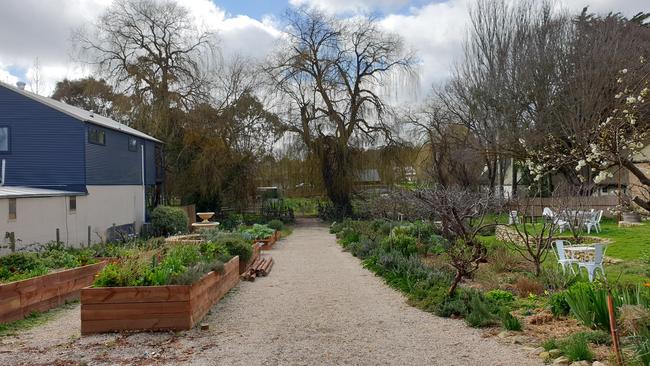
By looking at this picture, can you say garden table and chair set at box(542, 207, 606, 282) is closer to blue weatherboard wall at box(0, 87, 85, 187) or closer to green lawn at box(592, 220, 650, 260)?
green lawn at box(592, 220, 650, 260)

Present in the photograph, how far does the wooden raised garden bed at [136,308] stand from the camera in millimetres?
7332

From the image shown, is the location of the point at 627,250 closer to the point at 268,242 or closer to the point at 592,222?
the point at 592,222

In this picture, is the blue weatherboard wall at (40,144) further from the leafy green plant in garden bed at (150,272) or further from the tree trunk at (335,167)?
the tree trunk at (335,167)

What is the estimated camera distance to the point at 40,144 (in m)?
21.5

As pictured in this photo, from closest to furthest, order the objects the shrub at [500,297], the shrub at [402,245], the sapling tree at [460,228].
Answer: the shrub at [500,297] < the sapling tree at [460,228] < the shrub at [402,245]

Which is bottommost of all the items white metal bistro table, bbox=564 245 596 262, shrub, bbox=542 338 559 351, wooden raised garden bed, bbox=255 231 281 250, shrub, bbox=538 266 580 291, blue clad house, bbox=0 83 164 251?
wooden raised garden bed, bbox=255 231 281 250

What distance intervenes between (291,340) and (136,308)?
203 cm

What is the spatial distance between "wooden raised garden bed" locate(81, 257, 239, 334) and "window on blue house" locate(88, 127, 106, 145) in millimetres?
16259

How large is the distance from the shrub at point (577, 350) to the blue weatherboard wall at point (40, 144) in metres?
19.5

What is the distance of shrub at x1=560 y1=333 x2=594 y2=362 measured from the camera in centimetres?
548

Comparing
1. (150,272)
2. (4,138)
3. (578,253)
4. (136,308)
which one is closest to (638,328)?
(136,308)

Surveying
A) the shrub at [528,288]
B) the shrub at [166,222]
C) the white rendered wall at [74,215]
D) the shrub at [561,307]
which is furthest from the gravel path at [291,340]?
the shrub at [166,222]

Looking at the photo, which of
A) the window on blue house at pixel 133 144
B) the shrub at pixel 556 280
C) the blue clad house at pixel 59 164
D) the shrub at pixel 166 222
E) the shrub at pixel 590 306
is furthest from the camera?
the shrub at pixel 166 222

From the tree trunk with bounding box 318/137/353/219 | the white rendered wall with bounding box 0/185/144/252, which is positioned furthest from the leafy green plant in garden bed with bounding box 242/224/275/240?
the tree trunk with bounding box 318/137/353/219
